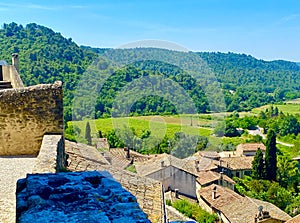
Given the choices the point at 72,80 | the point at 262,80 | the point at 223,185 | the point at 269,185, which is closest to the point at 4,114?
the point at 223,185

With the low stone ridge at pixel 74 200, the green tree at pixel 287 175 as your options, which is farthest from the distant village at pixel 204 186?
the low stone ridge at pixel 74 200

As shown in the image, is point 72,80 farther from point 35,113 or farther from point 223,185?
point 35,113

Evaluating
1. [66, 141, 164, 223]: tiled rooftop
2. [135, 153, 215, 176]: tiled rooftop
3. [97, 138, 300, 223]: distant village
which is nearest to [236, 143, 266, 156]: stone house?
[97, 138, 300, 223]: distant village

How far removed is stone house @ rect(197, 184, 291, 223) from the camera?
710 inches

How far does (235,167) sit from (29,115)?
29.4m

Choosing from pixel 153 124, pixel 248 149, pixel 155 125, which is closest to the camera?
pixel 153 124

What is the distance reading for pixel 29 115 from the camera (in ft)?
20.1

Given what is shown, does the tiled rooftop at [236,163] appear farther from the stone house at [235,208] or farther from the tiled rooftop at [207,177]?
the stone house at [235,208]

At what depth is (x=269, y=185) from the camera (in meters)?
27.9

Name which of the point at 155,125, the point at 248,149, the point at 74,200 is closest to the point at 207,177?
the point at 155,125

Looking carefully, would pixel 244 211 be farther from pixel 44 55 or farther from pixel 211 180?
pixel 44 55

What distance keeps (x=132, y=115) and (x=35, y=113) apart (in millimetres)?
26980

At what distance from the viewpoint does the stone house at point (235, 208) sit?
710 inches

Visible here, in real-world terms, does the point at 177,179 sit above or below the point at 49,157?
below
